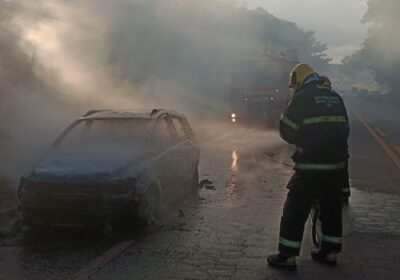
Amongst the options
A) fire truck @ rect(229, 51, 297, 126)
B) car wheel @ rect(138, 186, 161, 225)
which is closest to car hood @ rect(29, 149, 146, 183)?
car wheel @ rect(138, 186, 161, 225)

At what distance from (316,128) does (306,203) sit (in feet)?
2.25

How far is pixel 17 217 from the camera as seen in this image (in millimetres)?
6777

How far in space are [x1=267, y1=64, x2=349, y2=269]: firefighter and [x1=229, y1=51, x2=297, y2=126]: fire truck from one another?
17510 millimetres

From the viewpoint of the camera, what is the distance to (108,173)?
6.07 m

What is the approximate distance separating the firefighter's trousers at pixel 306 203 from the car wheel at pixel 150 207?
1676 millimetres

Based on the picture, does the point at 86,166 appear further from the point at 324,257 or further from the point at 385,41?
the point at 385,41

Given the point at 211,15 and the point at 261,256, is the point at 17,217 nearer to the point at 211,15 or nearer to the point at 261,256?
the point at 261,256

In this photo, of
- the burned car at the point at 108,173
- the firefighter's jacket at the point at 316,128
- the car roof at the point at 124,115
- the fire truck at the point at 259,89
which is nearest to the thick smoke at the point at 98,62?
the fire truck at the point at 259,89

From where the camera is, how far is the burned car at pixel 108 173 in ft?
19.4

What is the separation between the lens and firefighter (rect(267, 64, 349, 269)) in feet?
16.5

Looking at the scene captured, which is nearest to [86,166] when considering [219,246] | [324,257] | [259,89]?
[219,246]

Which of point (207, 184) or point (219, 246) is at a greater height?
point (207, 184)

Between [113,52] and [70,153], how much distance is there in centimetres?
1188

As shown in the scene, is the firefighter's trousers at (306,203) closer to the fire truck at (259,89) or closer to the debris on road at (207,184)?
the debris on road at (207,184)
